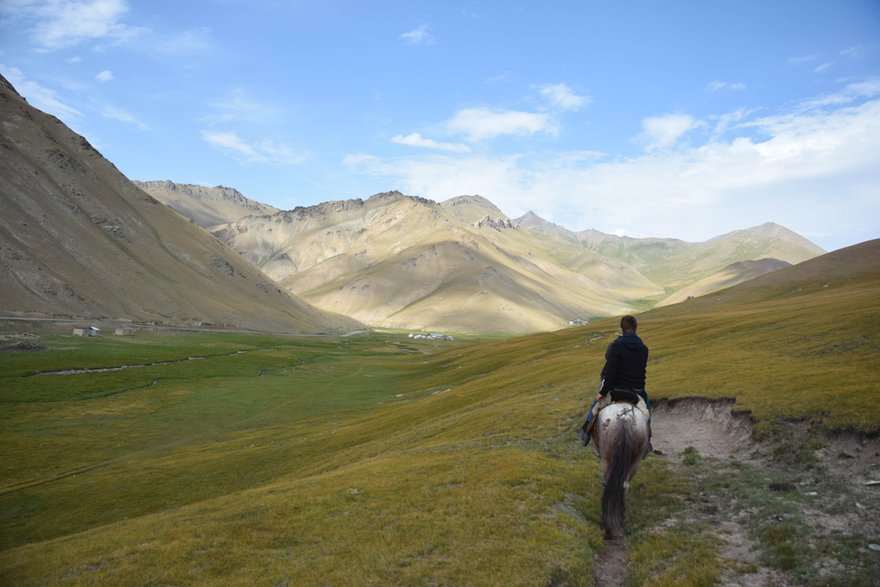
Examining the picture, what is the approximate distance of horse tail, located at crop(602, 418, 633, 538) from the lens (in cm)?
1580

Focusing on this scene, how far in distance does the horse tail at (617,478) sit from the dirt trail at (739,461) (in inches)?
23.9

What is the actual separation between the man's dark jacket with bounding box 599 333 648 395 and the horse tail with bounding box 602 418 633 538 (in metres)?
1.32

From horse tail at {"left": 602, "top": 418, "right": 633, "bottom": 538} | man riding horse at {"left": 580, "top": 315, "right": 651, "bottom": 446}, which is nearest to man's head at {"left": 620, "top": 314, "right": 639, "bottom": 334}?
man riding horse at {"left": 580, "top": 315, "right": 651, "bottom": 446}

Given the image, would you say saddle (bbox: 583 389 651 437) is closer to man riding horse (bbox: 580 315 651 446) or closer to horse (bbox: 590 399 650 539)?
man riding horse (bbox: 580 315 651 446)

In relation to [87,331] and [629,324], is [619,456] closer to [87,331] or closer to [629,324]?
[629,324]

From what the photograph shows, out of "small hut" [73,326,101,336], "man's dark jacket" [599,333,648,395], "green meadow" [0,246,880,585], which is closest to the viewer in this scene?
"green meadow" [0,246,880,585]

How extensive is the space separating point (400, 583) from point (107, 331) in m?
176

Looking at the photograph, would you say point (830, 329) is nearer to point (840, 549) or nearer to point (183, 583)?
point (840, 549)

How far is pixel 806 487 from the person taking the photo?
16234 millimetres

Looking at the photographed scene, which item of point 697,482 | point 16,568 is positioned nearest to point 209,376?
point 16,568

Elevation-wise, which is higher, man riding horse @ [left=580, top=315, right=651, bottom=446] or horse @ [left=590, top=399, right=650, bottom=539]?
man riding horse @ [left=580, top=315, right=651, bottom=446]

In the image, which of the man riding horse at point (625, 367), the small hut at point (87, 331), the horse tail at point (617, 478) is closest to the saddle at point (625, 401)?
the man riding horse at point (625, 367)

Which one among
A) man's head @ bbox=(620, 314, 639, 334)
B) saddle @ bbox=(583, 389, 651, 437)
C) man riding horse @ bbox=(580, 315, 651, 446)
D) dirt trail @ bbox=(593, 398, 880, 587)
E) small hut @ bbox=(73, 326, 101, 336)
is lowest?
small hut @ bbox=(73, 326, 101, 336)

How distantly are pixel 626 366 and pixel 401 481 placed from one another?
37.7 ft
